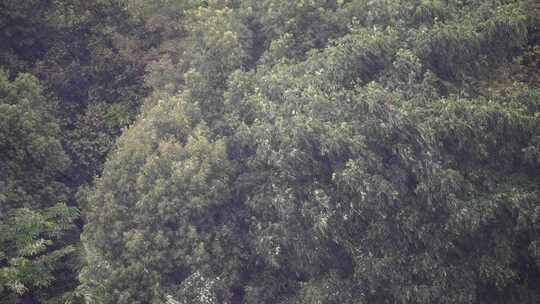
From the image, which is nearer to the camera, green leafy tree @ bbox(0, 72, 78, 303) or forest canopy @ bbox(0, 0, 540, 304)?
forest canopy @ bbox(0, 0, 540, 304)

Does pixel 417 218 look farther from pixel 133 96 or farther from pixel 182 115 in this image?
pixel 133 96

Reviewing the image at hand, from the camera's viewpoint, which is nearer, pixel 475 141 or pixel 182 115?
pixel 475 141

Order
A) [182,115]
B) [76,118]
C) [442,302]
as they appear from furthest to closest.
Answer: [76,118]
[182,115]
[442,302]

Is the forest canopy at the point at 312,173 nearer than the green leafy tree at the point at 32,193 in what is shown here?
Yes

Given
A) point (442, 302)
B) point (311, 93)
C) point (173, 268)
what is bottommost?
point (442, 302)

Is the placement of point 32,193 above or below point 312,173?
below

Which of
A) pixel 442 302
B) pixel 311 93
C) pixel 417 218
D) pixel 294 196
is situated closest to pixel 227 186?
pixel 294 196

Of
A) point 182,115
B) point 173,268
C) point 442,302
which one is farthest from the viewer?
point 182,115

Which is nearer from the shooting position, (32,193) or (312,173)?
(312,173)
